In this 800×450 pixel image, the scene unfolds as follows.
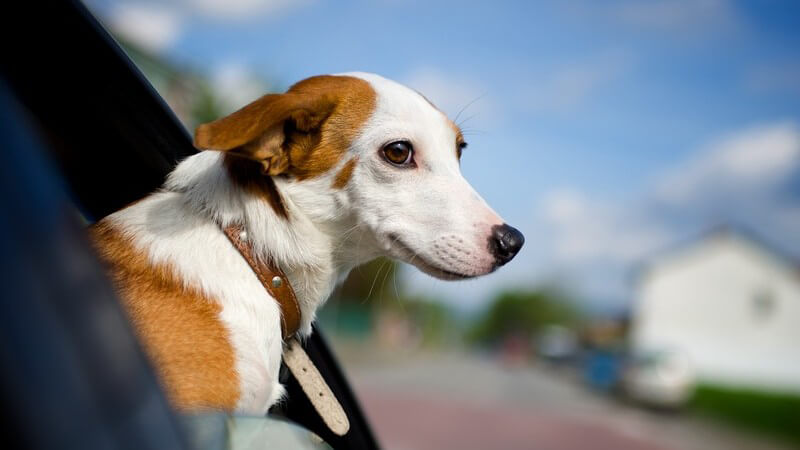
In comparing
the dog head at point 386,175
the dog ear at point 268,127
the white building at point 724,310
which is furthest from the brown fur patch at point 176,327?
the white building at point 724,310

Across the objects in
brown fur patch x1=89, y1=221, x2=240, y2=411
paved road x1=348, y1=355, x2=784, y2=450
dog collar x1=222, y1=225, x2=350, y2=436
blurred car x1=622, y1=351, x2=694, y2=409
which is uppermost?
blurred car x1=622, y1=351, x2=694, y2=409

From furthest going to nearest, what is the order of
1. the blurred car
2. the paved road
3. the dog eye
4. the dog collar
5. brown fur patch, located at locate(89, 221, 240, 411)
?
the blurred car < the paved road < the dog eye < the dog collar < brown fur patch, located at locate(89, 221, 240, 411)

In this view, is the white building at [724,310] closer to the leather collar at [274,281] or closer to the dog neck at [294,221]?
the dog neck at [294,221]

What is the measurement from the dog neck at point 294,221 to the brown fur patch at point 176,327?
198 millimetres

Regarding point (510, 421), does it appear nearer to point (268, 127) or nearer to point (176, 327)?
point (268, 127)

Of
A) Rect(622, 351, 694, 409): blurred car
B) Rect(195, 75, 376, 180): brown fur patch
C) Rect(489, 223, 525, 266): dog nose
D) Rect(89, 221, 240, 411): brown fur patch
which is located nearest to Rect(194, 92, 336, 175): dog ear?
Rect(195, 75, 376, 180): brown fur patch

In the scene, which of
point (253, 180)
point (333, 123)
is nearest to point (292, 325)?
point (253, 180)

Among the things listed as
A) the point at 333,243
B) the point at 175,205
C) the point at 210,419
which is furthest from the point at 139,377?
the point at 333,243

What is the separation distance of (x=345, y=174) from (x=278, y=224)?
385 mm

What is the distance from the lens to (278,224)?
70.9 inches

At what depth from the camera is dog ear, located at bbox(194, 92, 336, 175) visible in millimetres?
1516

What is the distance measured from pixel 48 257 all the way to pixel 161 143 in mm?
1103

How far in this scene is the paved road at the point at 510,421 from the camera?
17406mm

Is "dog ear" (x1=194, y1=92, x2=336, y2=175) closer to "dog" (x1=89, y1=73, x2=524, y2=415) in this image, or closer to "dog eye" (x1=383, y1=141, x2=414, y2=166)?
"dog" (x1=89, y1=73, x2=524, y2=415)
